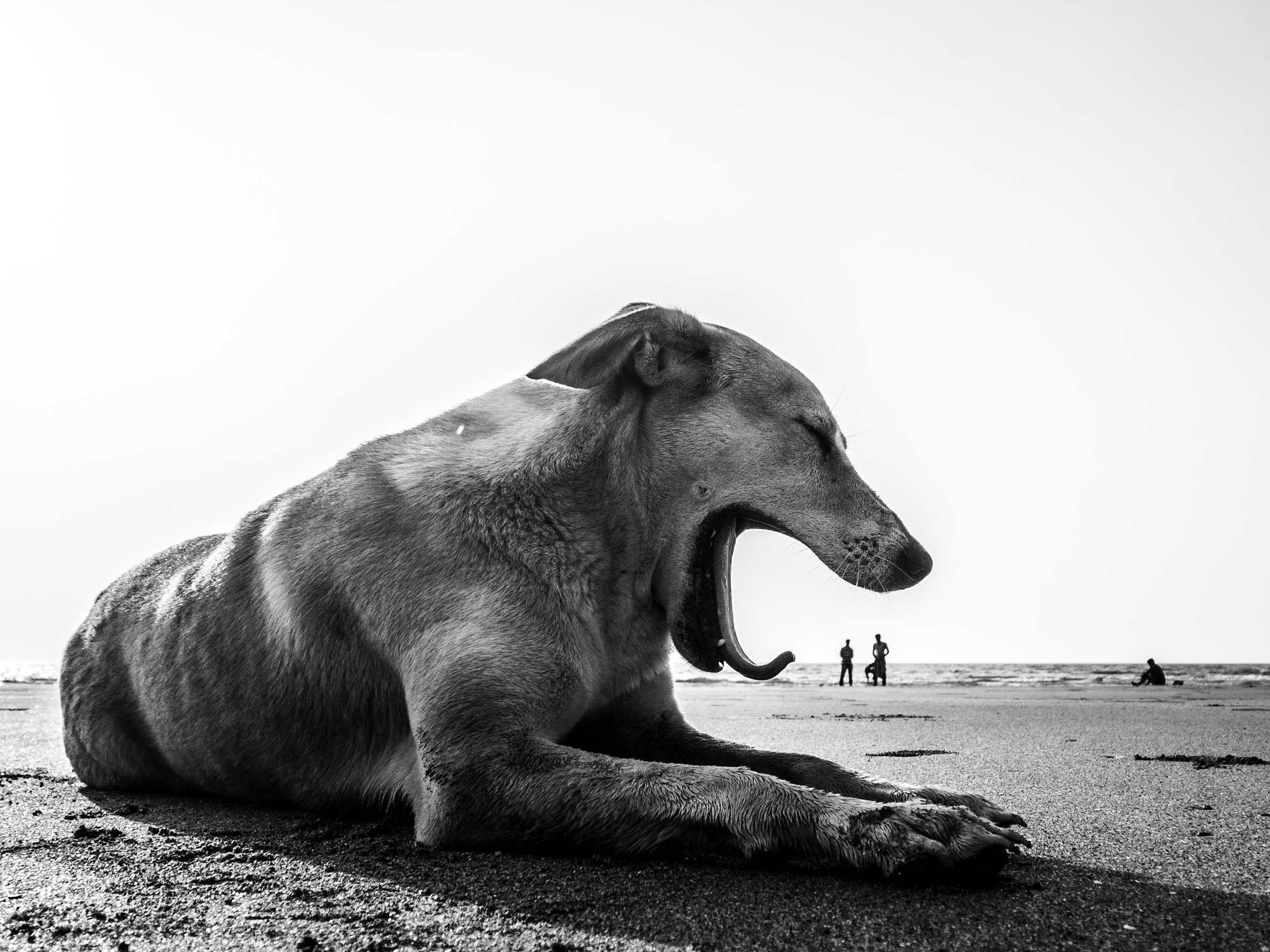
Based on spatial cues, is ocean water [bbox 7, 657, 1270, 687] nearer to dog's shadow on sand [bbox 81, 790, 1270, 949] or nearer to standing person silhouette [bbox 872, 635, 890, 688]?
standing person silhouette [bbox 872, 635, 890, 688]

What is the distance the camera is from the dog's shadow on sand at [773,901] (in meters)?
1.88

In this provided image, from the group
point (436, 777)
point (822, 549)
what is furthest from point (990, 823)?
point (436, 777)

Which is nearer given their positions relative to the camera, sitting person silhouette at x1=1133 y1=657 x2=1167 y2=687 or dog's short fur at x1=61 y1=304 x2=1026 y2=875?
dog's short fur at x1=61 y1=304 x2=1026 y2=875

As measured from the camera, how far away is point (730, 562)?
354 cm

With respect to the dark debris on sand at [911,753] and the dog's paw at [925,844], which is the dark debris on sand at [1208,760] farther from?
the dog's paw at [925,844]

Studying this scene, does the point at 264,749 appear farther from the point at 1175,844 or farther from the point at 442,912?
the point at 1175,844

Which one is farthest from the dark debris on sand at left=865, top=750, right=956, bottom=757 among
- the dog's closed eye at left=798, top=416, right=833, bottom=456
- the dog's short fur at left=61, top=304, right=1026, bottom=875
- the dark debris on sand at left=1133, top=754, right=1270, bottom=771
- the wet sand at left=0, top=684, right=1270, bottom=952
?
the dog's closed eye at left=798, top=416, right=833, bottom=456

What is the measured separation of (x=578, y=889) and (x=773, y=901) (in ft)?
1.53

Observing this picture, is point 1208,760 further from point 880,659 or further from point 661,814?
point 880,659

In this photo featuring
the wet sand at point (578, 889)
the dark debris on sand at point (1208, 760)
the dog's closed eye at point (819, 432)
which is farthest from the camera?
the dark debris on sand at point (1208, 760)

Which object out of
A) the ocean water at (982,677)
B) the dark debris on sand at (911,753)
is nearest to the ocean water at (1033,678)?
the ocean water at (982,677)

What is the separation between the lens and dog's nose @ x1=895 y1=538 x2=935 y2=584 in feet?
11.1

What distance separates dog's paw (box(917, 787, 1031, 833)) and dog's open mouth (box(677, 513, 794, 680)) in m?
0.65

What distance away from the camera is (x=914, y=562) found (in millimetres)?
3412
